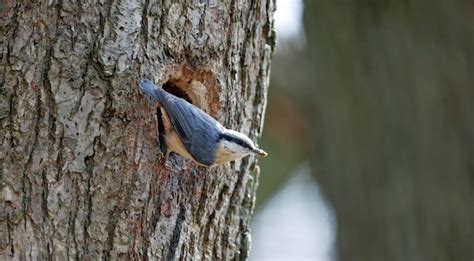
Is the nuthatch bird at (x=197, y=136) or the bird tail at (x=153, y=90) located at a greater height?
the bird tail at (x=153, y=90)

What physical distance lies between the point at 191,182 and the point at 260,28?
59 centimetres

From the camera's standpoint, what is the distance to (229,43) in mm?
3096

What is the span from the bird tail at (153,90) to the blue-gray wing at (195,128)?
8 centimetres

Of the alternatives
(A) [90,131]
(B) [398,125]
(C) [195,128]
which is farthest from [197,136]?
(B) [398,125]

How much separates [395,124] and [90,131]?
1.77m

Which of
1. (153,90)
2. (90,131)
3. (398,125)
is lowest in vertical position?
(90,131)

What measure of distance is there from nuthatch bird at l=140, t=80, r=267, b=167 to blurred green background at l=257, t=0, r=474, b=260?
1298mm

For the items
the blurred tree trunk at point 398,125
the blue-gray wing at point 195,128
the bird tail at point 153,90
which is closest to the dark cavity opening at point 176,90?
the blue-gray wing at point 195,128

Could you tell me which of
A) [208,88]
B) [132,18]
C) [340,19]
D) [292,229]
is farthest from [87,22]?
[292,229]

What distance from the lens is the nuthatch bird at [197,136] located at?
293 centimetres

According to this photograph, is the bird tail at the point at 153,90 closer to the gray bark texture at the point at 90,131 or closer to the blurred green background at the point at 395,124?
the gray bark texture at the point at 90,131

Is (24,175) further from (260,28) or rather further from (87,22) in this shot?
(260,28)

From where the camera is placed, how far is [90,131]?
9.23 ft

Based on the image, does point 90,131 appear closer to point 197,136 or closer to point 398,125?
point 197,136
